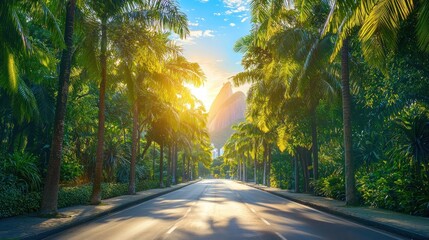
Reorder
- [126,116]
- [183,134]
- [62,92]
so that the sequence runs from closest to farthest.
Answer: [62,92], [126,116], [183,134]

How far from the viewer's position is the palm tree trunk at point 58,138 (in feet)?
43.8

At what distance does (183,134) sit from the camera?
5141 cm

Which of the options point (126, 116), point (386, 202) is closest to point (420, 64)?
point (386, 202)

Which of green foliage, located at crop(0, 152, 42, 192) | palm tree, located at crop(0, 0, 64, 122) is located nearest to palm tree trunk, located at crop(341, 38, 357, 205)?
palm tree, located at crop(0, 0, 64, 122)

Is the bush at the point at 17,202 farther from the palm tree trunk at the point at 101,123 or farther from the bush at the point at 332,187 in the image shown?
the bush at the point at 332,187

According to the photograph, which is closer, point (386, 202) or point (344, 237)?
point (344, 237)

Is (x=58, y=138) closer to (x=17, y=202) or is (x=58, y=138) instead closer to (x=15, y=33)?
(x=17, y=202)

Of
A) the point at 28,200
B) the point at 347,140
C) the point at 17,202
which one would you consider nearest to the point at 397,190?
the point at 347,140

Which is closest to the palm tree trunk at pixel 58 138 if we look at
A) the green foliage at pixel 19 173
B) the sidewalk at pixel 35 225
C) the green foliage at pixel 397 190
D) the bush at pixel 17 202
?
the sidewalk at pixel 35 225

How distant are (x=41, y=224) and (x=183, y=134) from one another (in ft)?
133

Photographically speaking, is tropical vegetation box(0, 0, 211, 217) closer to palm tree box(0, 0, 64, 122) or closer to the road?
palm tree box(0, 0, 64, 122)

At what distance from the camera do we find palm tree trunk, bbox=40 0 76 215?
43.8ft

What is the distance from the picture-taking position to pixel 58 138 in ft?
45.6

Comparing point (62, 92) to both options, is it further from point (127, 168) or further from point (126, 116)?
point (126, 116)
